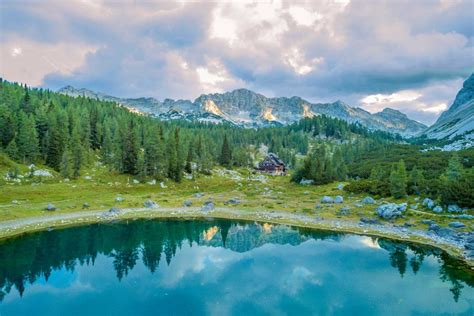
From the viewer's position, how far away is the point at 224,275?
39438 mm

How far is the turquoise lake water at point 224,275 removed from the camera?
102 ft

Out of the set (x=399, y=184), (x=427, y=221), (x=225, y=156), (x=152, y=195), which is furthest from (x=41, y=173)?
(x=427, y=221)

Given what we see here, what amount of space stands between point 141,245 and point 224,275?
60.7 ft

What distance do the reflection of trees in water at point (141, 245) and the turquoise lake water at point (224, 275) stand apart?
0.15 metres

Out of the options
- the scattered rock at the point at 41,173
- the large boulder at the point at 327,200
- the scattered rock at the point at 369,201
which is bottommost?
the large boulder at the point at 327,200

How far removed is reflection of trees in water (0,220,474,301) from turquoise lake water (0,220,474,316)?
0.48ft

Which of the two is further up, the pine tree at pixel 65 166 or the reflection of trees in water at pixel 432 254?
the pine tree at pixel 65 166

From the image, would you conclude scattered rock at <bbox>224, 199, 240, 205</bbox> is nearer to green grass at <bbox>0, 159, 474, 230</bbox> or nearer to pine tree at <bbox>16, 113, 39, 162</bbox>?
green grass at <bbox>0, 159, 474, 230</bbox>

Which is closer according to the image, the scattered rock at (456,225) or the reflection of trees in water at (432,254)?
the reflection of trees in water at (432,254)

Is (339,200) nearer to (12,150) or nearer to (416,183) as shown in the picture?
(416,183)

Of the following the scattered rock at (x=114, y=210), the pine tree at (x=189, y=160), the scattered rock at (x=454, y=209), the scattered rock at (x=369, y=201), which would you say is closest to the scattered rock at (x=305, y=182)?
the scattered rock at (x=369, y=201)

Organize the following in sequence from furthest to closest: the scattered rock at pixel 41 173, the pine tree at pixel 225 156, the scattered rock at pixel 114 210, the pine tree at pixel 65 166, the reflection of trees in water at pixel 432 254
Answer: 1. the pine tree at pixel 225 156
2. the pine tree at pixel 65 166
3. the scattered rock at pixel 41 173
4. the scattered rock at pixel 114 210
5. the reflection of trees in water at pixel 432 254

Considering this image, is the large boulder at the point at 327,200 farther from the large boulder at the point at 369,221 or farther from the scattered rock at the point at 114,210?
the scattered rock at the point at 114,210

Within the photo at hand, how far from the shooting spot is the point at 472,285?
35.4 m
